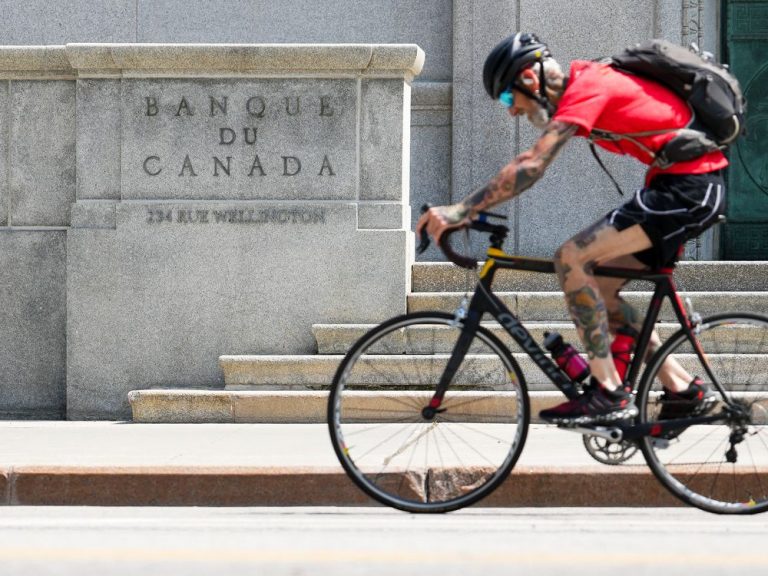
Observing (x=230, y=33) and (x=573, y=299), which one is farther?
(x=230, y=33)

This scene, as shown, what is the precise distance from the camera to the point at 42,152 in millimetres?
10883

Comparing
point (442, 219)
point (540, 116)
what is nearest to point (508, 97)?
point (540, 116)

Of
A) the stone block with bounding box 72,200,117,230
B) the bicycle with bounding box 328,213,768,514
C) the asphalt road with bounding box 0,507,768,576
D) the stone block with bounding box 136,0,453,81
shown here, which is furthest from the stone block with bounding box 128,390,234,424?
the stone block with bounding box 136,0,453,81

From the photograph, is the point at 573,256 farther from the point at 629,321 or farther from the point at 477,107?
the point at 477,107

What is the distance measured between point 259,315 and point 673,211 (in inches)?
195

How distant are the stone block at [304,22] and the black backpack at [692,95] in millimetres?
8400

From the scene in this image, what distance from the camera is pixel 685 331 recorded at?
6227 mm

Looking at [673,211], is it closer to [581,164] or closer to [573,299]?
[573,299]

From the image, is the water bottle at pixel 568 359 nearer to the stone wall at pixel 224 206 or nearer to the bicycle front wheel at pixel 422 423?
the bicycle front wheel at pixel 422 423

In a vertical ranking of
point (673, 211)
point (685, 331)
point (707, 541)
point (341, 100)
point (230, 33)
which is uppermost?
point (230, 33)

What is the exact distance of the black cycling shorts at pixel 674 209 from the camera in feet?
19.8

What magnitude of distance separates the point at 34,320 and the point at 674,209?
6075mm

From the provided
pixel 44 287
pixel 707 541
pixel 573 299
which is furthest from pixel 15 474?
pixel 44 287

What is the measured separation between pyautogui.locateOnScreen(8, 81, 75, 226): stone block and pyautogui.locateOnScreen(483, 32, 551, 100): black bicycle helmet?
533cm
